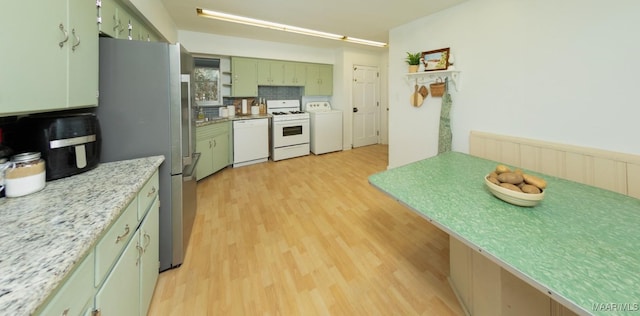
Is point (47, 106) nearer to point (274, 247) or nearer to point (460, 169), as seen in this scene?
point (274, 247)

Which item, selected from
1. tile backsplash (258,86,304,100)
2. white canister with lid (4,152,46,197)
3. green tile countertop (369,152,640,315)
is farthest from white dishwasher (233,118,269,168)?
green tile countertop (369,152,640,315)

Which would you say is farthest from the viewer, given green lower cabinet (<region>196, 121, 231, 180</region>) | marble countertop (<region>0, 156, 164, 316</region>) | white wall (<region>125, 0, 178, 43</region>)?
green lower cabinet (<region>196, 121, 231, 180</region>)

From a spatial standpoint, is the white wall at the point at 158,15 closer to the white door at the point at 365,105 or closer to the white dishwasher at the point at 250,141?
the white dishwasher at the point at 250,141

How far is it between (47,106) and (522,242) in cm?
202

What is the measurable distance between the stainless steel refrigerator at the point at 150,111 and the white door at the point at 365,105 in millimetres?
4392

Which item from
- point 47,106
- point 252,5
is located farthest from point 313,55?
point 47,106

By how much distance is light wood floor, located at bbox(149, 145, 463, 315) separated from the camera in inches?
58.7

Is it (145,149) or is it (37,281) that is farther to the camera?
(145,149)

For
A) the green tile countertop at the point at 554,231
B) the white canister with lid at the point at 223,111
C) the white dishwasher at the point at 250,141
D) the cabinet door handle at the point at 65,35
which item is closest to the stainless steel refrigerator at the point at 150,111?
the cabinet door handle at the point at 65,35

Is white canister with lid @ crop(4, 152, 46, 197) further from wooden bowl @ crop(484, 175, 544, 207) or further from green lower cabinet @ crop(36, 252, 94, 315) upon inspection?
wooden bowl @ crop(484, 175, 544, 207)

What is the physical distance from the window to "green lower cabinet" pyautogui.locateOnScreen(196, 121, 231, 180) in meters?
0.71

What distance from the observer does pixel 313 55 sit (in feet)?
17.0

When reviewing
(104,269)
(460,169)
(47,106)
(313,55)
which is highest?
(313,55)

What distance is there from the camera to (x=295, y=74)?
5.02 m
